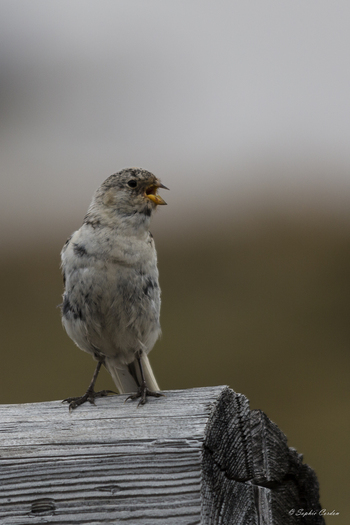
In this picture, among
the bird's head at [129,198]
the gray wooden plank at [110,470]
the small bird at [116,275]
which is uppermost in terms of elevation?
the bird's head at [129,198]

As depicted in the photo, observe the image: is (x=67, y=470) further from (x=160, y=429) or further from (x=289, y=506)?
(x=289, y=506)

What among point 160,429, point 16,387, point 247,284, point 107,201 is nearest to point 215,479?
point 160,429

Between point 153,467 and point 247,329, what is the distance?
212 inches

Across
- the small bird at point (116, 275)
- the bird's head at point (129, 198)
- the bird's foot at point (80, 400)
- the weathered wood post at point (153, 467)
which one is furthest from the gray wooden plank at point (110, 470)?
the bird's head at point (129, 198)

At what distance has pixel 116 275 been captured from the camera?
2555mm

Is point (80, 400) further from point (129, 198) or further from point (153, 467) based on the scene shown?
point (129, 198)

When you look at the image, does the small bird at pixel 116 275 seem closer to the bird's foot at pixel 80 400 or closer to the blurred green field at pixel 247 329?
the bird's foot at pixel 80 400

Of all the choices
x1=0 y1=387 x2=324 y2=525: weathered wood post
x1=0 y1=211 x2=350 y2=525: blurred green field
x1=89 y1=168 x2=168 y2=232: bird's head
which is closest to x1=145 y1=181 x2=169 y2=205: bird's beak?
x1=89 y1=168 x2=168 y2=232: bird's head

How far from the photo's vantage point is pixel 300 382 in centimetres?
657

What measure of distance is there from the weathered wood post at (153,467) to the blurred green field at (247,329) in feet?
13.1

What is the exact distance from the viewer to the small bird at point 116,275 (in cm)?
256

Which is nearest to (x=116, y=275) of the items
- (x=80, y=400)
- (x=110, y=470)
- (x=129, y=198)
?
(x=129, y=198)

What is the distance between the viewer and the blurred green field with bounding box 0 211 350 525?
6.13 meters

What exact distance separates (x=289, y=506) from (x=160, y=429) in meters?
0.46
